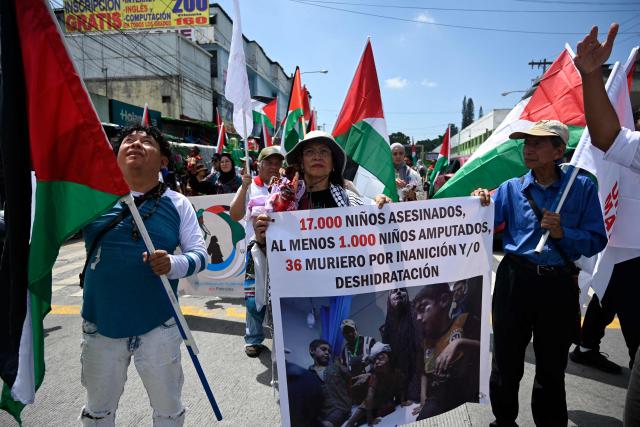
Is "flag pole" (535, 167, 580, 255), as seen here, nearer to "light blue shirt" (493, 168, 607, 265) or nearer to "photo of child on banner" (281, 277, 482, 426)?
"light blue shirt" (493, 168, 607, 265)

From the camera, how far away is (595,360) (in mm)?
3775

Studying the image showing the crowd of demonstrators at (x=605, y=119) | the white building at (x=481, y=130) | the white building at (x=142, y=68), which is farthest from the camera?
the white building at (x=481, y=130)

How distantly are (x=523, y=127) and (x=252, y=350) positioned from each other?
10.2 feet

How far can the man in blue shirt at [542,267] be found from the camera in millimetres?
2473

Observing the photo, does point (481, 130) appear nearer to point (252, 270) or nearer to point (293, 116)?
point (293, 116)

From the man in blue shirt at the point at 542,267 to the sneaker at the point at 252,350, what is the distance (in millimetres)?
2254

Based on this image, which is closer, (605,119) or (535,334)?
(605,119)

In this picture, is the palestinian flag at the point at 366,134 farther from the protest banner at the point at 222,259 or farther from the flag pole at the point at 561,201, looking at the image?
the protest banner at the point at 222,259

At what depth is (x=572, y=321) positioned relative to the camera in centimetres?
251

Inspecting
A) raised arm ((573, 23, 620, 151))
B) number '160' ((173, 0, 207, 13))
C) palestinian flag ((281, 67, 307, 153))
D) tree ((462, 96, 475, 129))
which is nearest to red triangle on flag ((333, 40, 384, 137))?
palestinian flag ((281, 67, 307, 153))

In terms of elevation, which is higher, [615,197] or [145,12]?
[145,12]

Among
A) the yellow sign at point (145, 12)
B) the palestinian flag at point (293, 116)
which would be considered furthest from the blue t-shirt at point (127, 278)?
the yellow sign at point (145, 12)

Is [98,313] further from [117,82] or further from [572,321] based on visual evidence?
[117,82]

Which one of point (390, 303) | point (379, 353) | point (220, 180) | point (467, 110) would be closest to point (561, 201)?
point (390, 303)
